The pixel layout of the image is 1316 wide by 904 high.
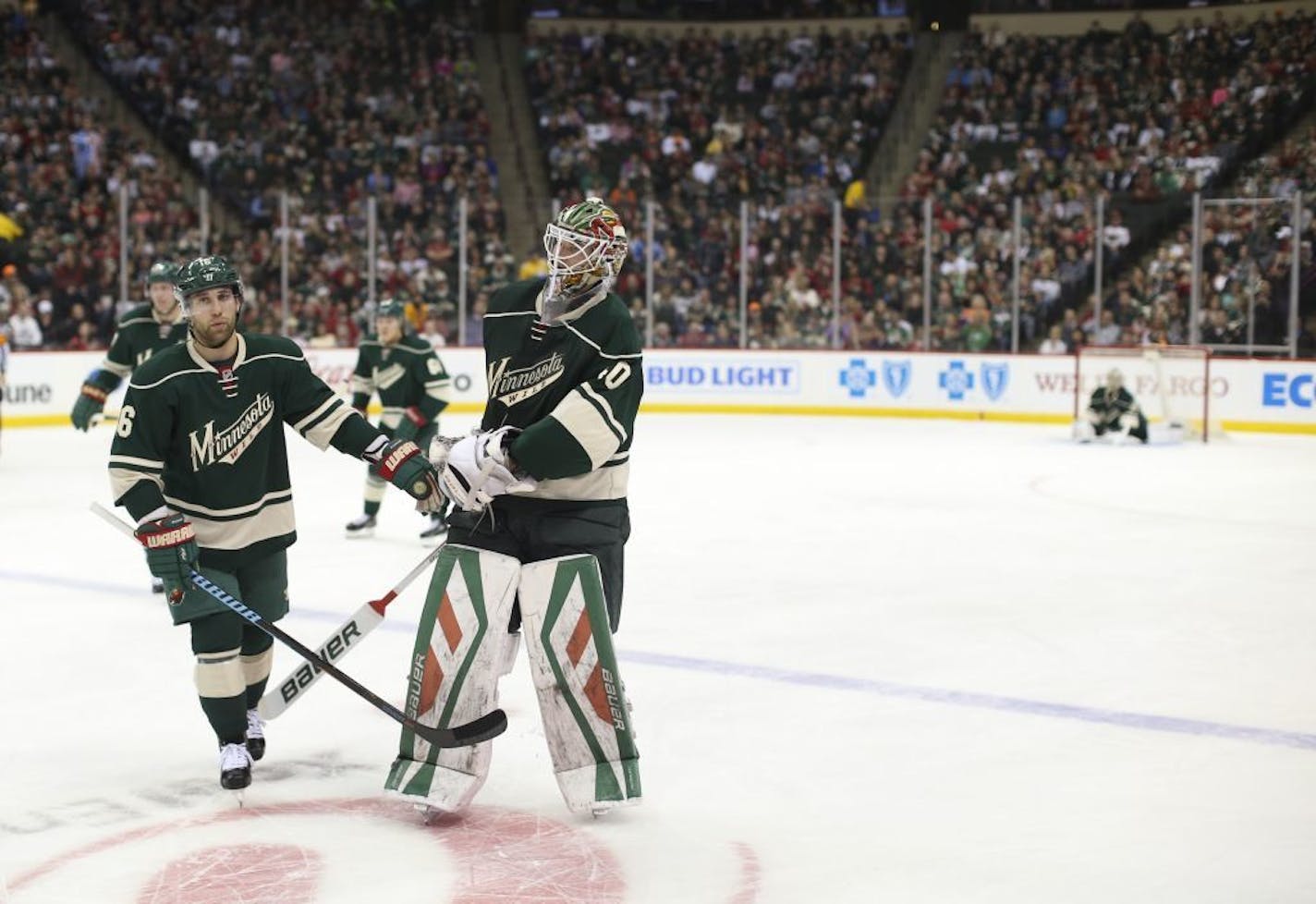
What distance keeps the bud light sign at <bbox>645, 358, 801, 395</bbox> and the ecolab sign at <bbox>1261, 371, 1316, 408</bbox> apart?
16.0 ft

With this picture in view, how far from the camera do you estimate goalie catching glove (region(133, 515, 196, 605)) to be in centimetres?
Result: 386

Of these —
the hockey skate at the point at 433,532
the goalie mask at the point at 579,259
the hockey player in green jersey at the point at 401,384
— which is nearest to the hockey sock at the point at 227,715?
the goalie mask at the point at 579,259

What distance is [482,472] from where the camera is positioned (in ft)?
12.5

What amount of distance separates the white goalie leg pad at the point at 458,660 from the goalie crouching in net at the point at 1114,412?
11663mm

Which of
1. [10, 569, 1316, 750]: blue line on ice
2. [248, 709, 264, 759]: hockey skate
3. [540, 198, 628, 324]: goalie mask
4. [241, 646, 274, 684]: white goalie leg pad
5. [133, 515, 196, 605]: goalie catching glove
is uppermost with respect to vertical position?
[540, 198, 628, 324]: goalie mask

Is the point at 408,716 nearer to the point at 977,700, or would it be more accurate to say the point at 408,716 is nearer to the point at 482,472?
the point at 482,472

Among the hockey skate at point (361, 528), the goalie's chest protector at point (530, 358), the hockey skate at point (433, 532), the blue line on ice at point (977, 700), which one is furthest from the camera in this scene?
the hockey skate at point (361, 528)

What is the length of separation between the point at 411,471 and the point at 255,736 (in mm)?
889

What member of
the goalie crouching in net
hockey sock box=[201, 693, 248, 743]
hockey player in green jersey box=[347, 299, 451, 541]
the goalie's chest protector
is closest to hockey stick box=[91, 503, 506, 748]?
hockey sock box=[201, 693, 248, 743]

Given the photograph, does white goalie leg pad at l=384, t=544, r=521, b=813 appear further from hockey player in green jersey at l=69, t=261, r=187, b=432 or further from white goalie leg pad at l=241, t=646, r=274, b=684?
hockey player in green jersey at l=69, t=261, r=187, b=432

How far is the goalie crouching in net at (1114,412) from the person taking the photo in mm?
14859

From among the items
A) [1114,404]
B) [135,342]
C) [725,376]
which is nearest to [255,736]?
[135,342]

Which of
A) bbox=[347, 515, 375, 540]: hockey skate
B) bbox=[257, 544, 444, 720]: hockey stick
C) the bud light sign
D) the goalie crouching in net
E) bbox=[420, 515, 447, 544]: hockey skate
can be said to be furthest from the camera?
the bud light sign

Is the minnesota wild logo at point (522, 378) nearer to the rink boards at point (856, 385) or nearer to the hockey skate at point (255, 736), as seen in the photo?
the hockey skate at point (255, 736)
